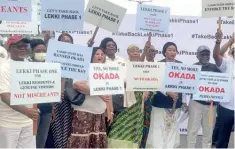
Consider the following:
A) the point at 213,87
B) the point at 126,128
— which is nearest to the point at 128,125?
the point at 126,128

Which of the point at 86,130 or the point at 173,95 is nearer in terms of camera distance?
the point at 86,130

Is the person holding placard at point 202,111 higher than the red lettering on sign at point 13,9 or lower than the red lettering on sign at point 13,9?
lower

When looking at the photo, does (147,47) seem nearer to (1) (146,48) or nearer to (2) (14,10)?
(1) (146,48)

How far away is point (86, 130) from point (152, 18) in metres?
1.57

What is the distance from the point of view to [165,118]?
18.0 ft

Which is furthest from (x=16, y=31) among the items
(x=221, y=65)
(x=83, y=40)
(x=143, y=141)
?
(x=221, y=65)

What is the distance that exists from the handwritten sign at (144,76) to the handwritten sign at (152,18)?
526 mm

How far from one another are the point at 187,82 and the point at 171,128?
0.78 metres

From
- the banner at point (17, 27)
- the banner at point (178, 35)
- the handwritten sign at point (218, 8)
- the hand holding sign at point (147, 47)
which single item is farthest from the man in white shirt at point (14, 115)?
the banner at point (178, 35)

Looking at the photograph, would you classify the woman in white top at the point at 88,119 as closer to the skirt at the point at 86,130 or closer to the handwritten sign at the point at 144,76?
the skirt at the point at 86,130

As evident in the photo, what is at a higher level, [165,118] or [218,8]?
[218,8]

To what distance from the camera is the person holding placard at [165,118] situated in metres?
5.42

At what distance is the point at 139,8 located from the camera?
5.17 m

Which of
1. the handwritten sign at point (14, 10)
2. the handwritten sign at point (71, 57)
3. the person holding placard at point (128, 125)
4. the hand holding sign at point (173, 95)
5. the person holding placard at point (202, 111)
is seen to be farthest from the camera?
the person holding placard at point (202, 111)
